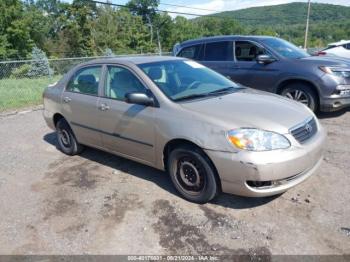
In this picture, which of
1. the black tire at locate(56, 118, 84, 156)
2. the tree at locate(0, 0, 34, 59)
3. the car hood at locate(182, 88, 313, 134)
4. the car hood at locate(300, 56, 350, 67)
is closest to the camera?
the car hood at locate(182, 88, 313, 134)

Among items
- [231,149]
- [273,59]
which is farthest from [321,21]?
[231,149]

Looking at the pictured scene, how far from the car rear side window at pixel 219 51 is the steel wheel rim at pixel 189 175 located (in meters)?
4.37

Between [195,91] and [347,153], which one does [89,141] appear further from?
[347,153]

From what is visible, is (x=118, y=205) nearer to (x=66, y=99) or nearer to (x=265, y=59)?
(x=66, y=99)

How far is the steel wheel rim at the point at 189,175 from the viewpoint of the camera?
346 cm

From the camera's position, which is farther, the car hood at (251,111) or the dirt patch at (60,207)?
the dirt patch at (60,207)

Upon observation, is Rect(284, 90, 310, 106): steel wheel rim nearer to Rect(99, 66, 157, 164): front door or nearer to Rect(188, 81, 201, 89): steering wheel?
Rect(188, 81, 201, 89): steering wheel

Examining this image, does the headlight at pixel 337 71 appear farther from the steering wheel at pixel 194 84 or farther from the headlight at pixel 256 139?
the headlight at pixel 256 139

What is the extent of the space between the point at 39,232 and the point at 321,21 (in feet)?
250

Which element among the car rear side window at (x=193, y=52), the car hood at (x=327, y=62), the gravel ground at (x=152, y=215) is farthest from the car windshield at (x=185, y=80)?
the car rear side window at (x=193, y=52)

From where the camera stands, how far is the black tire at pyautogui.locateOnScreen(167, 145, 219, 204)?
3.33 meters

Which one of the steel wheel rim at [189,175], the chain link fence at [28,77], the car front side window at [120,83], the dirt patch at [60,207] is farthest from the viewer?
the chain link fence at [28,77]

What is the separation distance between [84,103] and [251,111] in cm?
242

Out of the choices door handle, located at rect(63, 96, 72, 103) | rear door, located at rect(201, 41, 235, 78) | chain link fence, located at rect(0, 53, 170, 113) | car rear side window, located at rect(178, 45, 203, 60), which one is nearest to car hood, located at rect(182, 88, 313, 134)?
door handle, located at rect(63, 96, 72, 103)
